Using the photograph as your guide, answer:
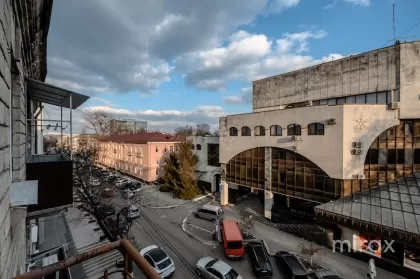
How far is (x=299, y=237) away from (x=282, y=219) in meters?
2.13

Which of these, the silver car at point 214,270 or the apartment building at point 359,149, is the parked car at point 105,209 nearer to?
the silver car at point 214,270

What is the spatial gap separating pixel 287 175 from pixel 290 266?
742 centimetres

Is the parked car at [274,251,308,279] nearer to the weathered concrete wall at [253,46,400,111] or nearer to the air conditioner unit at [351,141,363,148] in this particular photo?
the air conditioner unit at [351,141,363,148]

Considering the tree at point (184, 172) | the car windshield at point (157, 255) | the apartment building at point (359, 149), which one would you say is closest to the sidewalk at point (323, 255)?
the apartment building at point (359, 149)

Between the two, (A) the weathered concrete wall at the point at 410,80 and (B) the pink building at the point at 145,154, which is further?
(B) the pink building at the point at 145,154

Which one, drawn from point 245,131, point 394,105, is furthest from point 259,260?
point 394,105

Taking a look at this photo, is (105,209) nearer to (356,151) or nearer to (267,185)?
(267,185)

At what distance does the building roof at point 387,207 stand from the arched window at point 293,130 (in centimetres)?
564

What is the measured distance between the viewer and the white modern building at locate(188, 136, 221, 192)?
27.4 metres

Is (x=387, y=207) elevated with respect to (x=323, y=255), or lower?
elevated

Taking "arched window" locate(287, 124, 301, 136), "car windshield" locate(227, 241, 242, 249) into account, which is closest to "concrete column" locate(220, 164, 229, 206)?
"arched window" locate(287, 124, 301, 136)

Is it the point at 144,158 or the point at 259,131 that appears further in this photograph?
the point at 144,158

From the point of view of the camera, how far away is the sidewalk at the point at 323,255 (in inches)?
531

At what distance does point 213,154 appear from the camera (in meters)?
27.7
